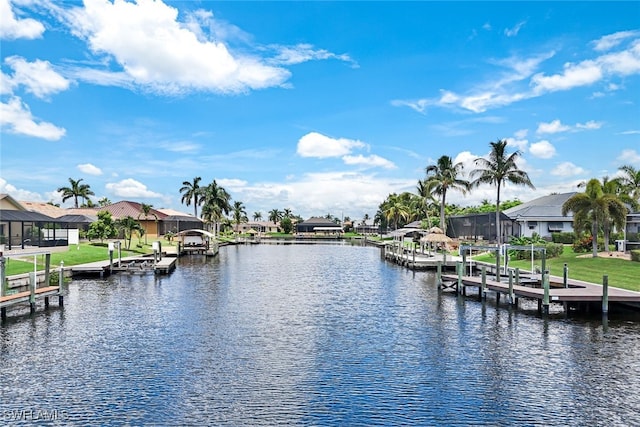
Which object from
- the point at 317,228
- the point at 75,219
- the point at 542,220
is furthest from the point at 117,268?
the point at 317,228

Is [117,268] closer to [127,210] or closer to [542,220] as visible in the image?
[542,220]

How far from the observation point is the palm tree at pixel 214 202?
99.2m

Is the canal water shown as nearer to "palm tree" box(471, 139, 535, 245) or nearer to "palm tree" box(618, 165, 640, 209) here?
"palm tree" box(471, 139, 535, 245)

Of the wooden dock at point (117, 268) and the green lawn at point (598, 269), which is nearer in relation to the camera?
the green lawn at point (598, 269)

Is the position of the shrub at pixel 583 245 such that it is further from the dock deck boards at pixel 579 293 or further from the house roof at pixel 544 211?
the dock deck boards at pixel 579 293

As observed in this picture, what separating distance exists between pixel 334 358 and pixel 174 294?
17264 mm

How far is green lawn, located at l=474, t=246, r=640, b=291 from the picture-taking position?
2897 cm

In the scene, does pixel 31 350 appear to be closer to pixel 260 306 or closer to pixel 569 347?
pixel 260 306

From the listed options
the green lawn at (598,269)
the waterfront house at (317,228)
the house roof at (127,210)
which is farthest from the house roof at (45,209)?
the waterfront house at (317,228)

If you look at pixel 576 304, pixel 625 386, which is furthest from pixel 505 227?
pixel 625 386

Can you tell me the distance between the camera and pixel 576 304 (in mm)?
25359

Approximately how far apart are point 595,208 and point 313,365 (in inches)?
1280

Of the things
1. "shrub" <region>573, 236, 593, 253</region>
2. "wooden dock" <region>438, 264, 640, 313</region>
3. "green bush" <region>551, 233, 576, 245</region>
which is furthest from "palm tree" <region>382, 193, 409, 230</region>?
"wooden dock" <region>438, 264, 640, 313</region>

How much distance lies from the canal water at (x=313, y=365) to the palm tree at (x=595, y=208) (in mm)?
18313
